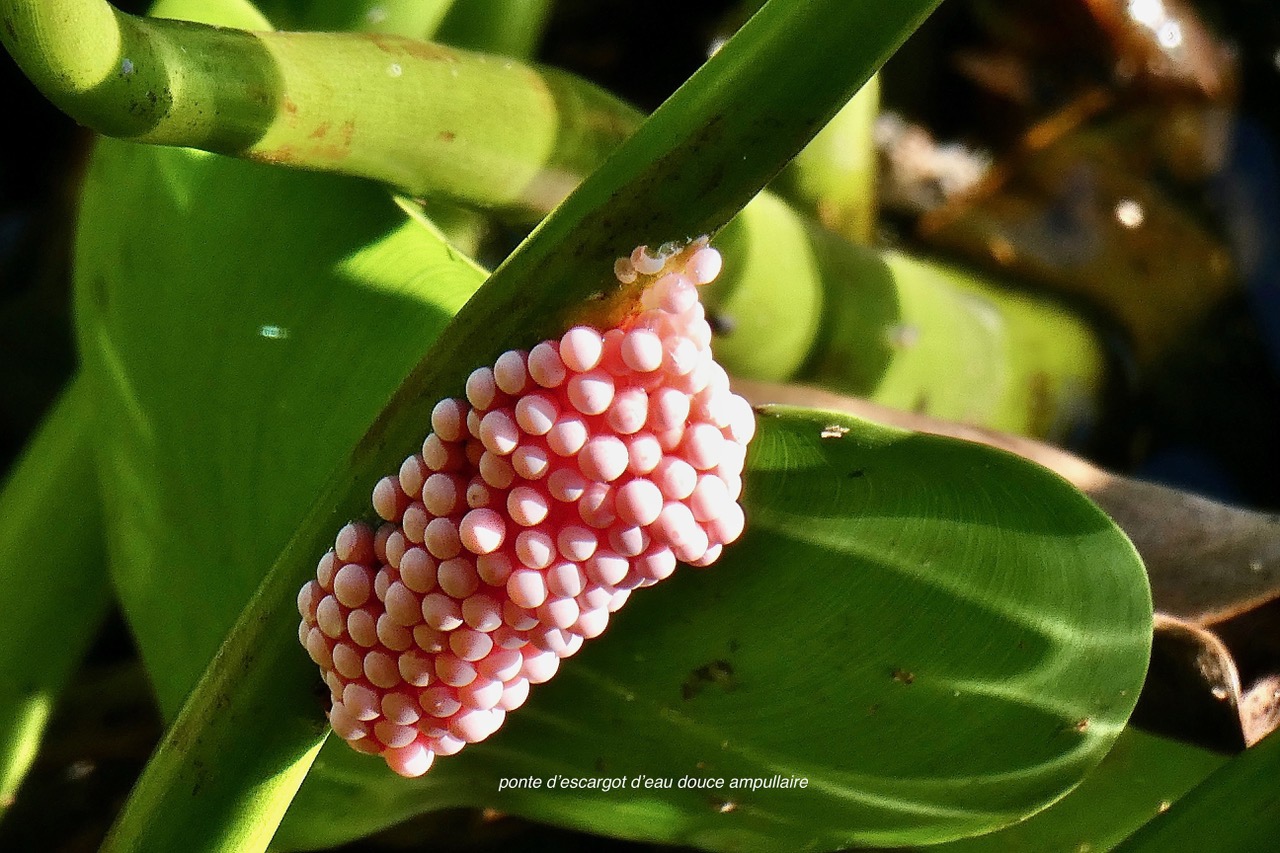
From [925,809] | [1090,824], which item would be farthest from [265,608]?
[1090,824]

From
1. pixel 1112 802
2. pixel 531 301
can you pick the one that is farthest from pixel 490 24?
pixel 1112 802

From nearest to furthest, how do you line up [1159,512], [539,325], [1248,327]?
[539,325] → [1159,512] → [1248,327]

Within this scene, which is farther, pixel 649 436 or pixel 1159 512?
pixel 1159 512

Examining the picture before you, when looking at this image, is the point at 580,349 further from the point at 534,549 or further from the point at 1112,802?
the point at 1112,802

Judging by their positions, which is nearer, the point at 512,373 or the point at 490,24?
the point at 512,373

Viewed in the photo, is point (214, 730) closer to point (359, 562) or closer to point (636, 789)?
point (359, 562)

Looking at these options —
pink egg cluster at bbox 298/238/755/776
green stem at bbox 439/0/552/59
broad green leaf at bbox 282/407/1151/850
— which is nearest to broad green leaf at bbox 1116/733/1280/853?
broad green leaf at bbox 282/407/1151/850

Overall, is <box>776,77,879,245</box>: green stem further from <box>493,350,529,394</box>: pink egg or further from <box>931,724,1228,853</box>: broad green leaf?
<box>493,350,529,394</box>: pink egg

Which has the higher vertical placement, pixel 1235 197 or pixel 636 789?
pixel 1235 197
